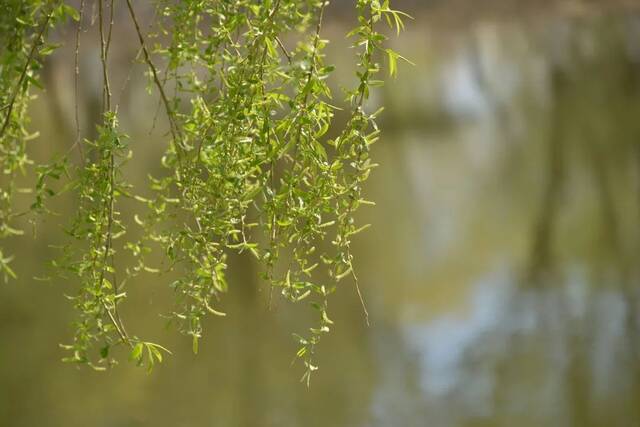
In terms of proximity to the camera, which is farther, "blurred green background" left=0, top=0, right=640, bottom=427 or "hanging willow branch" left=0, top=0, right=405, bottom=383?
"blurred green background" left=0, top=0, right=640, bottom=427

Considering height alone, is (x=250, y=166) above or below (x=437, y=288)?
below

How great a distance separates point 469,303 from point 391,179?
3.26 ft

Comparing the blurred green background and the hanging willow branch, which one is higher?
the blurred green background

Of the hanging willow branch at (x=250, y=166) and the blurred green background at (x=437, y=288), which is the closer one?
the hanging willow branch at (x=250, y=166)

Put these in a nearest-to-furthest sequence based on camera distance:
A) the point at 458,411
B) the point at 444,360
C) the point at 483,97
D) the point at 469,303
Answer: the point at 458,411, the point at 444,360, the point at 469,303, the point at 483,97

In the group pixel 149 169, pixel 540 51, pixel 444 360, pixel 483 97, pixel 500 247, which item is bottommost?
pixel 444 360

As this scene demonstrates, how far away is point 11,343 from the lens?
129 inches

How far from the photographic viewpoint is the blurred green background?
3021 millimetres

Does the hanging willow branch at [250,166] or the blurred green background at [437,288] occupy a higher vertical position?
the blurred green background at [437,288]

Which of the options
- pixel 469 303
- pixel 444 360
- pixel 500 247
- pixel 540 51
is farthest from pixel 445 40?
pixel 444 360

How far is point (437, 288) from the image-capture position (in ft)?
12.1

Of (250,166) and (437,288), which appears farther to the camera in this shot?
(437,288)

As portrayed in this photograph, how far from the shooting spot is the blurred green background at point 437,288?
9.91 ft

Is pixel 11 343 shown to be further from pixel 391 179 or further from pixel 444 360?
pixel 391 179
